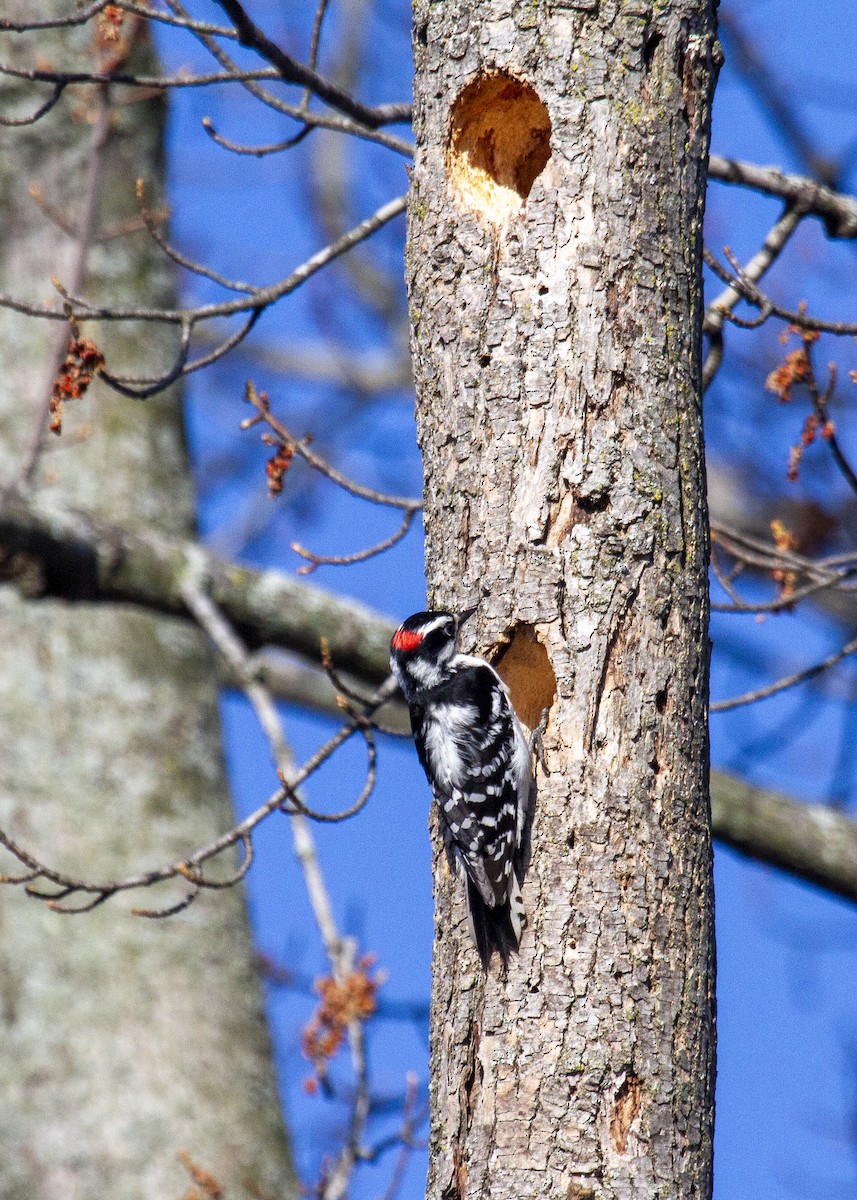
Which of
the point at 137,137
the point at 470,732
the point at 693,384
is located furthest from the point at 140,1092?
the point at 137,137

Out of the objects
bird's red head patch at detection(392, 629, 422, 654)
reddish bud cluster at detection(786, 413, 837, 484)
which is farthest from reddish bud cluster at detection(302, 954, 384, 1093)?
reddish bud cluster at detection(786, 413, 837, 484)

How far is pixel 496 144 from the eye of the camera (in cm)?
374

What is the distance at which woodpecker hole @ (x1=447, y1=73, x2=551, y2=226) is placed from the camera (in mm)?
3631

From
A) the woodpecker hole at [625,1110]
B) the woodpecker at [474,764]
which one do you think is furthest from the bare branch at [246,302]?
the woodpecker hole at [625,1110]

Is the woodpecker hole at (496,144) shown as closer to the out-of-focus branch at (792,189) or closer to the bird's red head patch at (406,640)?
the out-of-focus branch at (792,189)

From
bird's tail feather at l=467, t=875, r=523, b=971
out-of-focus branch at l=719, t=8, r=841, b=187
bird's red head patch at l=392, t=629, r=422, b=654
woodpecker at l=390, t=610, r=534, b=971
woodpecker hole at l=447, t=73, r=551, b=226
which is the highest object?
out-of-focus branch at l=719, t=8, r=841, b=187

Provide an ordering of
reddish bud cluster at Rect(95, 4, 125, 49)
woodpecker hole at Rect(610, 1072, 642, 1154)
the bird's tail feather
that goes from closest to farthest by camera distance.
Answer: woodpecker hole at Rect(610, 1072, 642, 1154)
the bird's tail feather
reddish bud cluster at Rect(95, 4, 125, 49)

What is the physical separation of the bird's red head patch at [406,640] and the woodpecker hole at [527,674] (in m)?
0.31

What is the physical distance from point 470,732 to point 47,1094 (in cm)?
249

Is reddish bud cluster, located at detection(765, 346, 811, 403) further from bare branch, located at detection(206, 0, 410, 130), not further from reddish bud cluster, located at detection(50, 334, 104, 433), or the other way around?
reddish bud cluster, located at detection(50, 334, 104, 433)

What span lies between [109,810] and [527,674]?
2.62m

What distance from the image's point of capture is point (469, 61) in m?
3.61

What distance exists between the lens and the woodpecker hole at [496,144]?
3.63 meters

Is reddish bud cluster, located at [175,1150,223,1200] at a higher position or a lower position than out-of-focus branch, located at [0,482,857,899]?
lower
